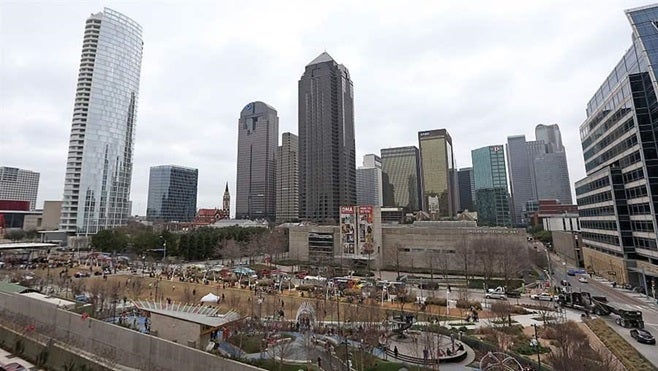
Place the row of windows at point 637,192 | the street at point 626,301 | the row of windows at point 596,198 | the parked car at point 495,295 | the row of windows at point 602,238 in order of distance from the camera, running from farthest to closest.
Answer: the row of windows at point 596,198
the row of windows at point 602,238
the row of windows at point 637,192
the parked car at point 495,295
the street at point 626,301

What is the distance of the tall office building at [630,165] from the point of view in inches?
1727

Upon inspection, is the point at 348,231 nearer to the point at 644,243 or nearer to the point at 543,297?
the point at 543,297

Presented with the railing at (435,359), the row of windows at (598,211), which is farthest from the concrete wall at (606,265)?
the railing at (435,359)

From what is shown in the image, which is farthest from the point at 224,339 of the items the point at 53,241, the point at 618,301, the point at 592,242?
the point at 53,241

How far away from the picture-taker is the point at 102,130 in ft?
356

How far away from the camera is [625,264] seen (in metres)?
48.7

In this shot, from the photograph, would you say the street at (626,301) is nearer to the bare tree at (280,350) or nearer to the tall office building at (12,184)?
the bare tree at (280,350)

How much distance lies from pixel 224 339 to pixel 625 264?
Answer: 56546mm

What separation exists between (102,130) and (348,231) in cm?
9229

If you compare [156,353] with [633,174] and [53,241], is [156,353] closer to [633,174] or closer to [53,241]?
[633,174]

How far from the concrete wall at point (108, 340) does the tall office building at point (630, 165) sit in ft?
176

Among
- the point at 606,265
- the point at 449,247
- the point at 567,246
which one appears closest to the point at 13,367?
the point at 449,247

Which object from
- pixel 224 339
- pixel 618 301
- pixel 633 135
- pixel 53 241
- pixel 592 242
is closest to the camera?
pixel 224 339

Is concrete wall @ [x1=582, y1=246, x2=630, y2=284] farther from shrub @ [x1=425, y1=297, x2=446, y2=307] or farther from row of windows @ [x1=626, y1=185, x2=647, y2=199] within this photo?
shrub @ [x1=425, y1=297, x2=446, y2=307]
